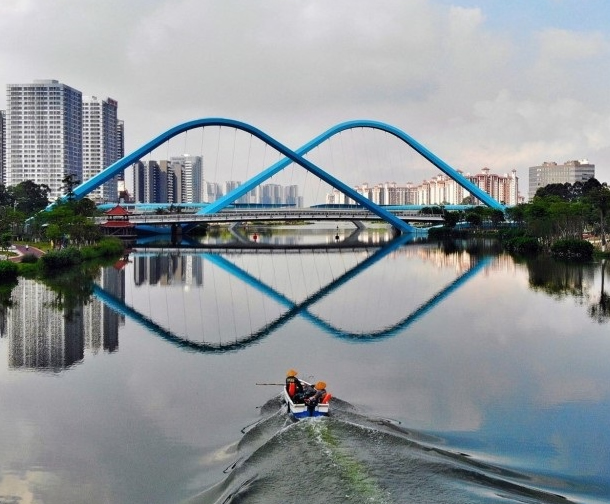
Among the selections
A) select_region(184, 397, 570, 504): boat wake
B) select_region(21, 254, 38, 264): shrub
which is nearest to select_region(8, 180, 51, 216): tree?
select_region(21, 254, 38, 264): shrub

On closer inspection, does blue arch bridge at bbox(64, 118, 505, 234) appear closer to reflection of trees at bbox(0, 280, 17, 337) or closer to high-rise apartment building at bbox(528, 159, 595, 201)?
reflection of trees at bbox(0, 280, 17, 337)

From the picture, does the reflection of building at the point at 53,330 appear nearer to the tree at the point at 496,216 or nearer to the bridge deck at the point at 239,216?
the bridge deck at the point at 239,216

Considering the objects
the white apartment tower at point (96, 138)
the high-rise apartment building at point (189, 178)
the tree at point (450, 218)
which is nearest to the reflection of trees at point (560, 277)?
the tree at point (450, 218)

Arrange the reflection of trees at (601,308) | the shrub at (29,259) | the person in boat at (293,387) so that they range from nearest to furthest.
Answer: the person in boat at (293,387) < the reflection of trees at (601,308) < the shrub at (29,259)

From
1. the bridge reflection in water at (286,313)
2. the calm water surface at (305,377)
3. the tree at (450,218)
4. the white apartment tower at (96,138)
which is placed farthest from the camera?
the white apartment tower at (96,138)

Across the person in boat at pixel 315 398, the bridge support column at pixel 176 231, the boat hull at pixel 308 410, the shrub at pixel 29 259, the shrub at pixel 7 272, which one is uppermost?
the bridge support column at pixel 176 231

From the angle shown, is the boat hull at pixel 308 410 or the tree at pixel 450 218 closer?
the boat hull at pixel 308 410
